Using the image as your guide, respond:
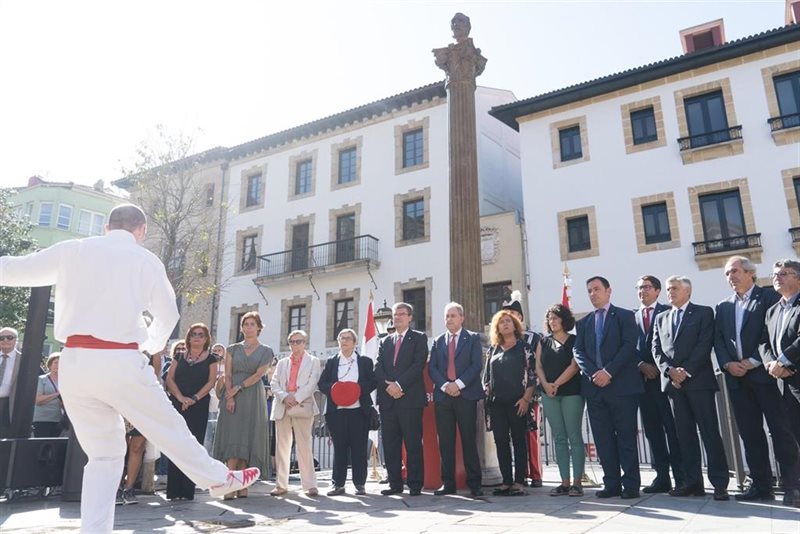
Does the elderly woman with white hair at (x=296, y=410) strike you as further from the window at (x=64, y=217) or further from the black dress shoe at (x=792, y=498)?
the window at (x=64, y=217)

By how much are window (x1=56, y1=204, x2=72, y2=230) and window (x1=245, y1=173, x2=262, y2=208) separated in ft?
67.5

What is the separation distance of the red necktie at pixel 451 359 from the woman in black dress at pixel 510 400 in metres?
0.40

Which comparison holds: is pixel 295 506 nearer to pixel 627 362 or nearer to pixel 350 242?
pixel 627 362

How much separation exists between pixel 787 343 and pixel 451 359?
307 cm

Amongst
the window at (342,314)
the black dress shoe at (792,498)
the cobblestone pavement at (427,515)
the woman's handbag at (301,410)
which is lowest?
the cobblestone pavement at (427,515)

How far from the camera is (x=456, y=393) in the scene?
6.21 metres

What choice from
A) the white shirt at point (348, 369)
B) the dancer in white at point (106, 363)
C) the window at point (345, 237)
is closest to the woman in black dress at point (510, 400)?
the white shirt at point (348, 369)

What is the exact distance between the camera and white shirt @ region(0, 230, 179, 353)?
3053 mm

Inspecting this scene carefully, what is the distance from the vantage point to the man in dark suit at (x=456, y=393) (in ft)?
20.3

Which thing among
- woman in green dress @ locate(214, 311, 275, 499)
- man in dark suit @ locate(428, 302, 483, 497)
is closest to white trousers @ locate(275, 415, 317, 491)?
woman in green dress @ locate(214, 311, 275, 499)

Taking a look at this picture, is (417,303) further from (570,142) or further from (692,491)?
(692,491)

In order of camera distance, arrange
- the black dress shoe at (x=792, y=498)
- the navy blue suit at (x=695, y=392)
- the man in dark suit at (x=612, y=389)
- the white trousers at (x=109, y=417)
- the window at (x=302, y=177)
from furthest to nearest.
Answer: the window at (x=302, y=177)
the man in dark suit at (x=612, y=389)
the navy blue suit at (x=695, y=392)
the black dress shoe at (x=792, y=498)
the white trousers at (x=109, y=417)

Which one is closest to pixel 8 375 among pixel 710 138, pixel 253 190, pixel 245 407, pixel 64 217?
pixel 245 407

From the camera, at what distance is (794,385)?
4.82 metres
